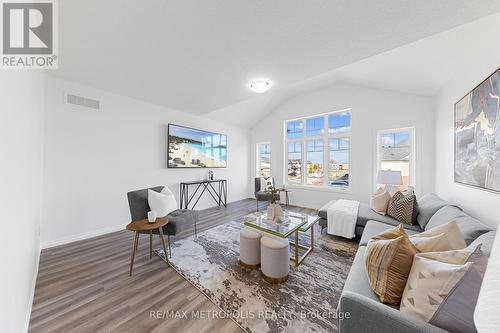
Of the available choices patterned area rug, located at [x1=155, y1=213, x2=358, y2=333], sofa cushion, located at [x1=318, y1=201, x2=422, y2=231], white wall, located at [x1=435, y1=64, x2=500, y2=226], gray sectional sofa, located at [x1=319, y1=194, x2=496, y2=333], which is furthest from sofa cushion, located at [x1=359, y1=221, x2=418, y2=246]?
white wall, located at [x1=435, y1=64, x2=500, y2=226]

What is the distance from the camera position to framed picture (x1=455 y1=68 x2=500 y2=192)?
5.35 feet

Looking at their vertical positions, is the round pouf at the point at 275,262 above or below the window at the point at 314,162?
below

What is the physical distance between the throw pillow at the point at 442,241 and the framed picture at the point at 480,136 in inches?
36.5

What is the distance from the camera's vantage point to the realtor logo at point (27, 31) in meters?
1.18

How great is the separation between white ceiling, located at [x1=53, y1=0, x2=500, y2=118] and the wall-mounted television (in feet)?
4.66

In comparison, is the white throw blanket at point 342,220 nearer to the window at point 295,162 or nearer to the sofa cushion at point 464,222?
the sofa cushion at point 464,222

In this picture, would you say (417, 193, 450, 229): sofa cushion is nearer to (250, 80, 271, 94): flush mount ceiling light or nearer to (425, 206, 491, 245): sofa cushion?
(425, 206, 491, 245): sofa cushion

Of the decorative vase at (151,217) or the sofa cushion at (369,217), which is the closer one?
the decorative vase at (151,217)

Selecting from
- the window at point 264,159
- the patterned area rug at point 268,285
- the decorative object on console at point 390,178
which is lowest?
the patterned area rug at point 268,285

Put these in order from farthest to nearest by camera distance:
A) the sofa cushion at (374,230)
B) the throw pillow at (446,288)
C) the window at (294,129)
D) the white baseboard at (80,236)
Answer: the window at (294,129)
the white baseboard at (80,236)
the sofa cushion at (374,230)
the throw pillow at (446,288)

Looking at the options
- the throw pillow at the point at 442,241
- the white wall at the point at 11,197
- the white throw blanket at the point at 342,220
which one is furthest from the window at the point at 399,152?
the white wall at the point at 11,197

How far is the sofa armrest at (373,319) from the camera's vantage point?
813 mm

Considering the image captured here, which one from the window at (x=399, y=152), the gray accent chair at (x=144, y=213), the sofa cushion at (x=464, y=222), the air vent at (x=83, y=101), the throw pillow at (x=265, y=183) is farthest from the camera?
the throw pillow at (x=265, y=183)

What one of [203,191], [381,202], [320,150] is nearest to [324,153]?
[320,150]
